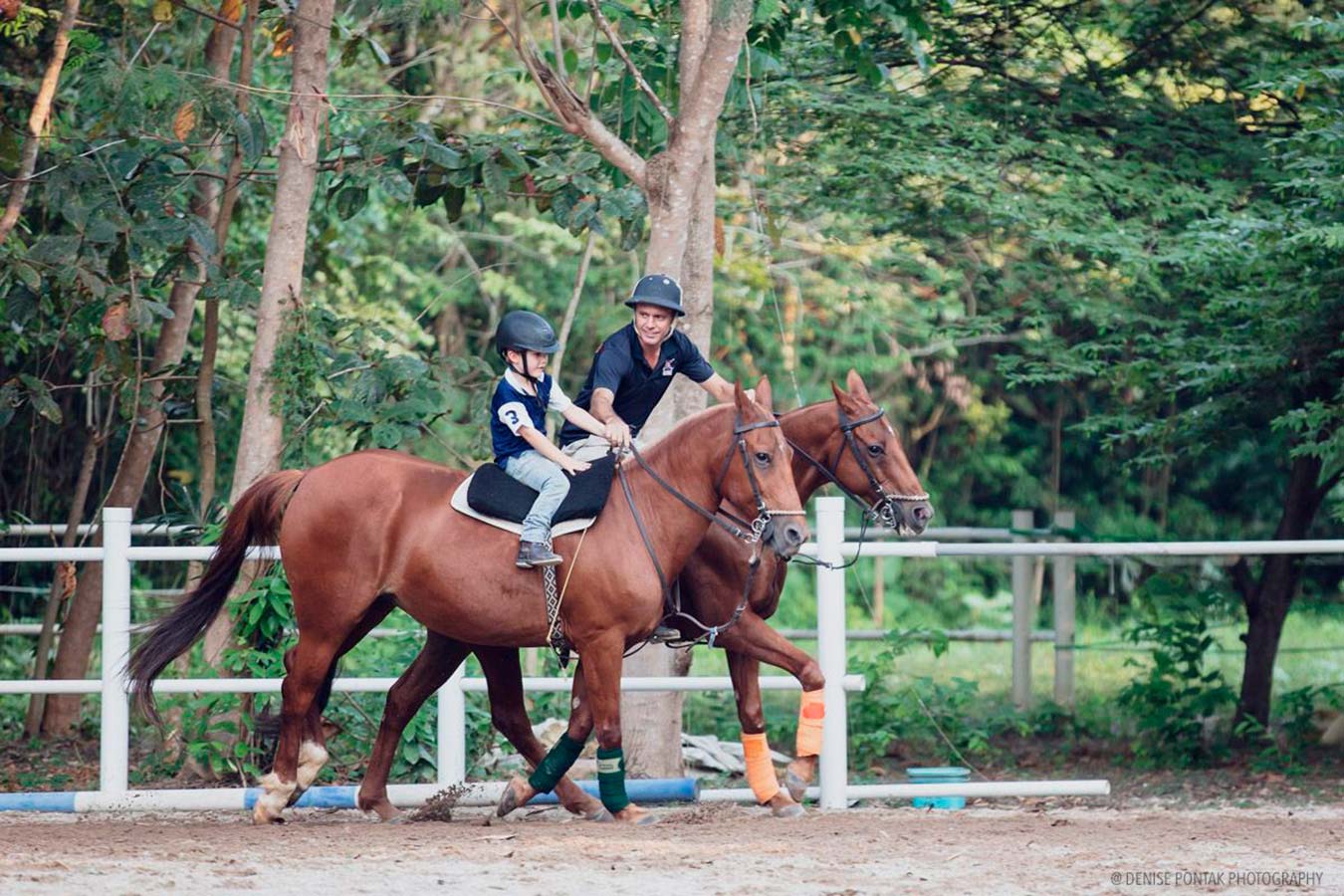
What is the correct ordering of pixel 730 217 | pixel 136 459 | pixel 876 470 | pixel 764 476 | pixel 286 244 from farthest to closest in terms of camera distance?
pixel 730 217
pixel 136 459
pixel 286 244
pixel 876 470
pixel 764 476

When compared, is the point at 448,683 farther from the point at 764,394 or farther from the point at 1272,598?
the point at 1272,598

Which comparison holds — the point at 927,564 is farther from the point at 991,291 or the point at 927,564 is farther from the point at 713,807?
the point at 713,807

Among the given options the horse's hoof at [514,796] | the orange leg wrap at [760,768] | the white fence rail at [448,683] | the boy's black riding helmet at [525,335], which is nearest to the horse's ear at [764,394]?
the boy's black riding helmet at [525,335]

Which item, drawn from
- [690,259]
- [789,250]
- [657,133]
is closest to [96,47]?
[657,133]

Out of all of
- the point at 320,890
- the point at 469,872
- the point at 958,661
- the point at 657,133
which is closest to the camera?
the point at 320,890

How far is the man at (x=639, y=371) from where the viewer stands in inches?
286

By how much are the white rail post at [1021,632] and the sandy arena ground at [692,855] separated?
4120mm

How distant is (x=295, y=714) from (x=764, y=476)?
2.42 meters

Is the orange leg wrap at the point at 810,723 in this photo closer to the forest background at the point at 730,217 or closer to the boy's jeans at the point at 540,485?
the boy's jeans at the point at 540,485

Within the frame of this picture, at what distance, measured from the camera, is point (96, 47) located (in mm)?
10031

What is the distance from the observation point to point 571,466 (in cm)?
708

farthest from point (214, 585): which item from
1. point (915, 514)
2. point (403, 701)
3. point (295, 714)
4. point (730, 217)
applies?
point (730, 217)

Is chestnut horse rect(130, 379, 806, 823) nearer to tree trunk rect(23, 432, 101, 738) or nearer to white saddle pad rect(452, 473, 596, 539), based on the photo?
white saddle pad rect(452, 473, 596, 539)

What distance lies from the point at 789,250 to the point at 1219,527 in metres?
5.92
